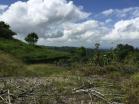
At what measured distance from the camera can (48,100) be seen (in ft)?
39.5

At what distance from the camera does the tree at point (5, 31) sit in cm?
6955

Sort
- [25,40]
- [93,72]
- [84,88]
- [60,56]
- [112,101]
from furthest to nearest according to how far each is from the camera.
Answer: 1. [25,40]
2. [60,56]
3. [93,72]
4. [84,88]
5. [112,101]

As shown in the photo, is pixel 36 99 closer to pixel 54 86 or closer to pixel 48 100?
pixel 48 100

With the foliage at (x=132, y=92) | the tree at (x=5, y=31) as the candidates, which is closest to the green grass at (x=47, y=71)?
the foliage at (x=132, y=92)

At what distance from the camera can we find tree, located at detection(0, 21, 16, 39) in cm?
6955

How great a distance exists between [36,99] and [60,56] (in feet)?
168

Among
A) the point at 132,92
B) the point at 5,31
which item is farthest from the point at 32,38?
the point at 132,92

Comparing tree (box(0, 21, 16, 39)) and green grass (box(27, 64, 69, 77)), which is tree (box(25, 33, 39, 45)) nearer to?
tree (box(0, 21, 16, 39))

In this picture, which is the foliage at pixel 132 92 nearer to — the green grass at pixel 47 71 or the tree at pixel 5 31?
the green grass at pixel 47 71

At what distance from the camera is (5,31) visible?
70.2 meters

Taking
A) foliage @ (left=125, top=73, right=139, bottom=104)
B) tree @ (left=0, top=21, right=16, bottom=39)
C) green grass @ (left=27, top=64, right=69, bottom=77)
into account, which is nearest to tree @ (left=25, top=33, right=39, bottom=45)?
tree @ (left=0, top=21, right=16, bottom=39)

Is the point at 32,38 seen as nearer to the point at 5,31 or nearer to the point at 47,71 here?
the point at 5,31

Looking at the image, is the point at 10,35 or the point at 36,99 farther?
the point at 10,35

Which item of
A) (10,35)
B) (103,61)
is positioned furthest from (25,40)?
(103,61)
